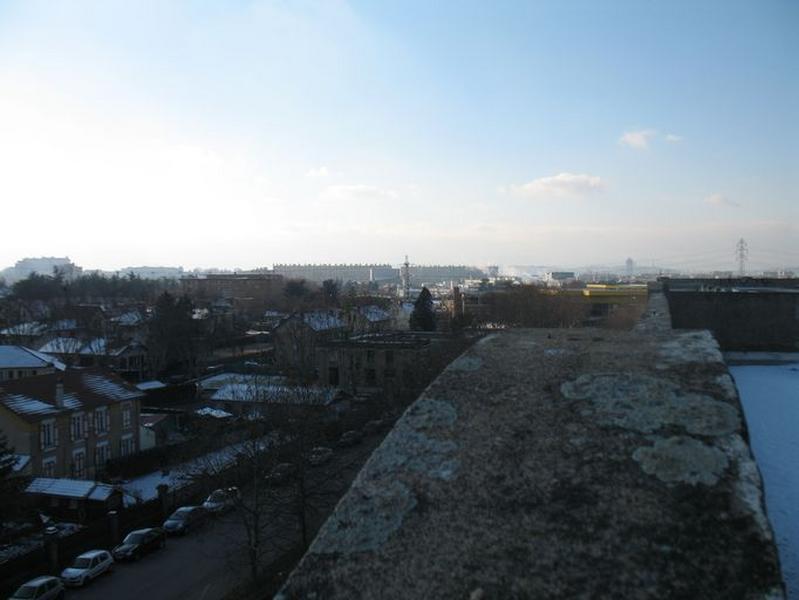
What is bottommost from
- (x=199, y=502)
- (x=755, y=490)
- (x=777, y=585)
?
(x=199, y=502)

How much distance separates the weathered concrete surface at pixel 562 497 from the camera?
1.72 metres

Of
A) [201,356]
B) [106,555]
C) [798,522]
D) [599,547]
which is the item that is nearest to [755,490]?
[599,547]

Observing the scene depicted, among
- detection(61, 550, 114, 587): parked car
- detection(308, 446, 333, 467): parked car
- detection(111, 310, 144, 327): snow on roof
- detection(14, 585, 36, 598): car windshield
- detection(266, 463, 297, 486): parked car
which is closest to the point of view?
detection(14, 585, 36, 598): car windshield

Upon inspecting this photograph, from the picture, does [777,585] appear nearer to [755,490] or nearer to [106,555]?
[755,490]

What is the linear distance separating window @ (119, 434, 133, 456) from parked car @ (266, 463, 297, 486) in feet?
29.3

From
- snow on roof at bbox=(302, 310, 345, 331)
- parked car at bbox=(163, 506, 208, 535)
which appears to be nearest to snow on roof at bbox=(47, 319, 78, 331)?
snow on roof at bbox=(302, 310, 345, 331)

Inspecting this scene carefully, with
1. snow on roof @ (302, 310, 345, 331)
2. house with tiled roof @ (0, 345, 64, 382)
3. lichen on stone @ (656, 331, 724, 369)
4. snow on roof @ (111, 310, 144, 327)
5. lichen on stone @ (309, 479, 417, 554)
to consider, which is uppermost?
lichen on stone @ (656, 331, 724, 369)

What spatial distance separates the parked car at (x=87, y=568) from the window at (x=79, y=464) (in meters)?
6.01

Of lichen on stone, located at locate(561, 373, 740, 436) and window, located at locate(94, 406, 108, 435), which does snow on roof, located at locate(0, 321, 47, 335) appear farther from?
lichen on stone, located at locate(561, 373, 740, 436)

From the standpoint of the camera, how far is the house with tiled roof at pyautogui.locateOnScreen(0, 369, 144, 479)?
670 inches

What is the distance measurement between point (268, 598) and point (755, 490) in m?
8.99

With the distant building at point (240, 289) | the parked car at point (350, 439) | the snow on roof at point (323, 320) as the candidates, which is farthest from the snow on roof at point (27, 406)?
the distant building at point (240, 289)

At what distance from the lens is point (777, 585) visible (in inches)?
62.9

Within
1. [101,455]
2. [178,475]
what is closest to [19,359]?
[101,455]
